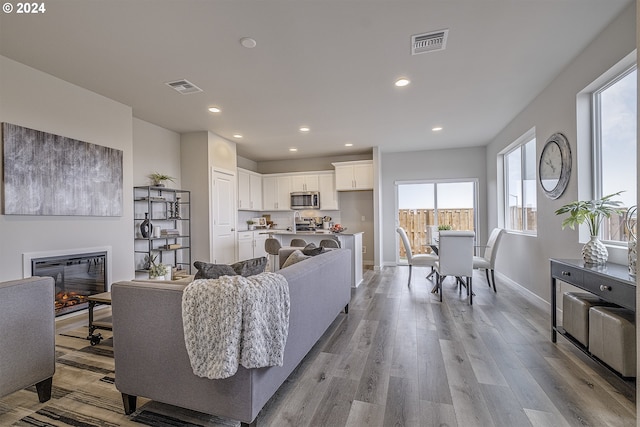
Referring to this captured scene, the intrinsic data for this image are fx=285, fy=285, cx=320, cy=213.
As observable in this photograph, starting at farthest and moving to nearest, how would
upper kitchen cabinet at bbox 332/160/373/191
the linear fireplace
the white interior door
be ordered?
upper kitchen cabinet at bbox 332/160/373/191 < the white interior door < the linear fireplace

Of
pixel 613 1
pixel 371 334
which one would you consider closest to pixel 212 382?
pixel 371 334

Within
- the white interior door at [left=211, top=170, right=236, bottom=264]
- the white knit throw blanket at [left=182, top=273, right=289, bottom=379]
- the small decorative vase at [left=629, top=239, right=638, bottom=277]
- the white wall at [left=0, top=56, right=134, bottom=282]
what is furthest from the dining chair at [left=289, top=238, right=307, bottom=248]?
the small decorative vase at [left=629, top=239, right=638, bottom=277]

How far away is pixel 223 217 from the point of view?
17.8 ft

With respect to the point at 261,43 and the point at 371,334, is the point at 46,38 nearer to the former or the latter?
the point at 261,43

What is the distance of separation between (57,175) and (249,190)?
3.87 metres

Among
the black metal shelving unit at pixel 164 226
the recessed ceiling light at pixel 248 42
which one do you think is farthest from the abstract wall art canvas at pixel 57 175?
the recessed ceiling light at pixel 248 42

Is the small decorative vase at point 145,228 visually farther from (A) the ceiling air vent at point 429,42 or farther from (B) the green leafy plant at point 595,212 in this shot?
(B) the green leafy plant at point 595,212

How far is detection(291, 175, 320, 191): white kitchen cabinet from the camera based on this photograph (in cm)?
696

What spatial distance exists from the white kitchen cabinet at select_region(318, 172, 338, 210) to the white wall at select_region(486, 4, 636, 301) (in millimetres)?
3545

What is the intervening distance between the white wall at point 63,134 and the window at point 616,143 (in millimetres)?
A: 5409

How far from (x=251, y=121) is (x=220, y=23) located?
2324 mm

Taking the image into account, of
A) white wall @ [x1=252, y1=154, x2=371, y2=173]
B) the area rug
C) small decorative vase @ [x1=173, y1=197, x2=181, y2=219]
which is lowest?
the area rug

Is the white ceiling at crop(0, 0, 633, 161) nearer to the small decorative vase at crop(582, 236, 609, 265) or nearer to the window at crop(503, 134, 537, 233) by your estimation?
the window at crop(503, 134, 537, 233)

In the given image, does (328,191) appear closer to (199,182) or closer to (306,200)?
(306,200)
